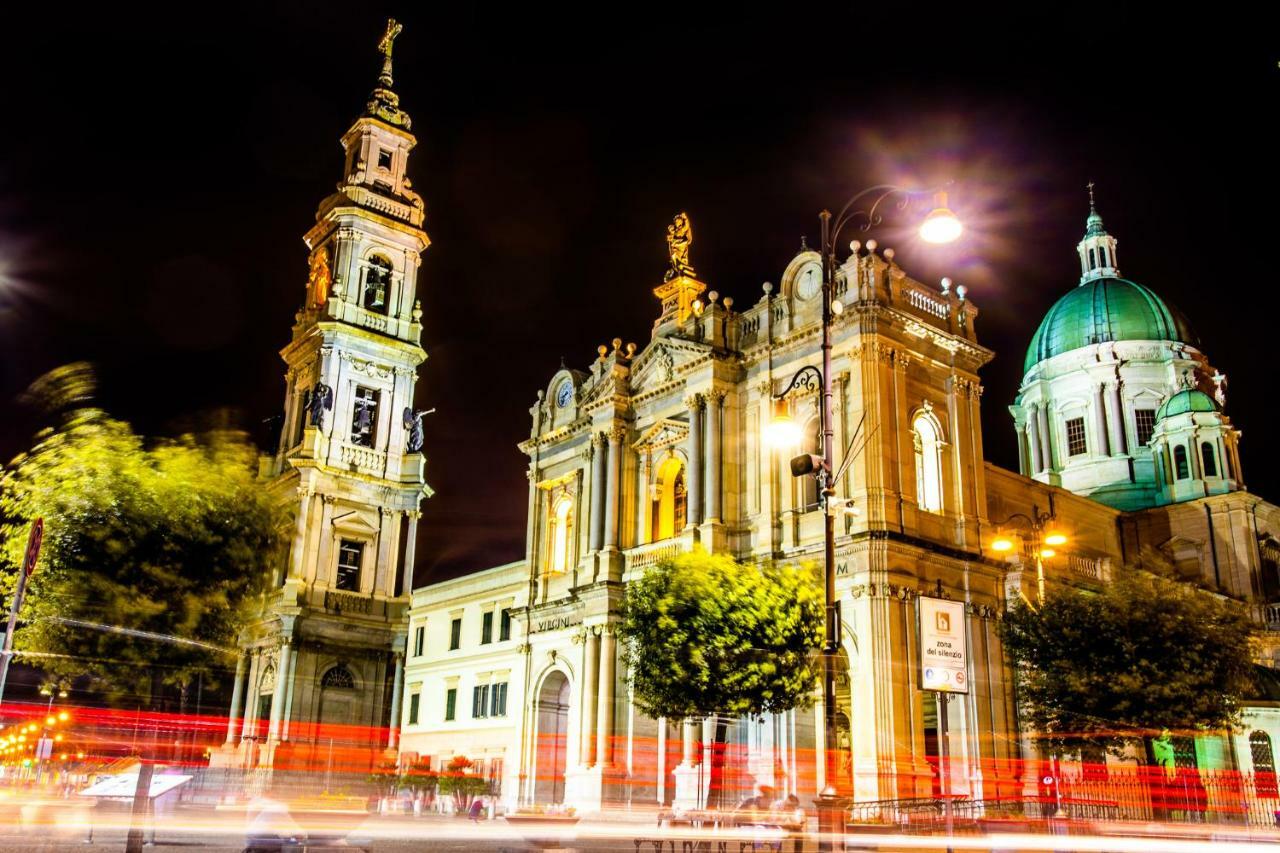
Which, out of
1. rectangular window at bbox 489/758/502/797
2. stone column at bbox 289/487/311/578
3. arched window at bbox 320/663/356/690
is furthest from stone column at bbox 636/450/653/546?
arched window at bbox 320/663/356/690

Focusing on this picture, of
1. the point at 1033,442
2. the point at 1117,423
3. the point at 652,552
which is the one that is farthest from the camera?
the point at 1033,442

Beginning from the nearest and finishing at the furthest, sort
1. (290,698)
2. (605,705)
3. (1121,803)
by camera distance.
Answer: (1121,803) → (605,705) → (290,698)

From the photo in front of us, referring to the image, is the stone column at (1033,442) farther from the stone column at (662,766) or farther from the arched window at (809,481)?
the stone column at (662,766)

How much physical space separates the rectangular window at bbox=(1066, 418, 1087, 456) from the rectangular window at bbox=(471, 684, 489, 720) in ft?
116

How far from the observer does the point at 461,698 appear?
2200 inches

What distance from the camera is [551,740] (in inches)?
1599

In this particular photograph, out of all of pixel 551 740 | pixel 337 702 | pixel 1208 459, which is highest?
pixel 1208 459

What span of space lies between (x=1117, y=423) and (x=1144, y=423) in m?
1.54

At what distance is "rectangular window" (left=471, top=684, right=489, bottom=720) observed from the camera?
177 feet

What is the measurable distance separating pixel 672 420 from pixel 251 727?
24.5 metres

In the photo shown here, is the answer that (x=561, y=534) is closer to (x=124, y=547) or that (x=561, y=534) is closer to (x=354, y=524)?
(x=354, y=524)

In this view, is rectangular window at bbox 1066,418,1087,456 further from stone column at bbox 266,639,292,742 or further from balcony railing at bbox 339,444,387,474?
stone column at bbox 266,639,292,742

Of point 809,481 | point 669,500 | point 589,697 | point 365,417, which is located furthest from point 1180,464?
point 365,417

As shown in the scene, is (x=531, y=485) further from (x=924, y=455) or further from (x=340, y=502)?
(x=924, y=455)
